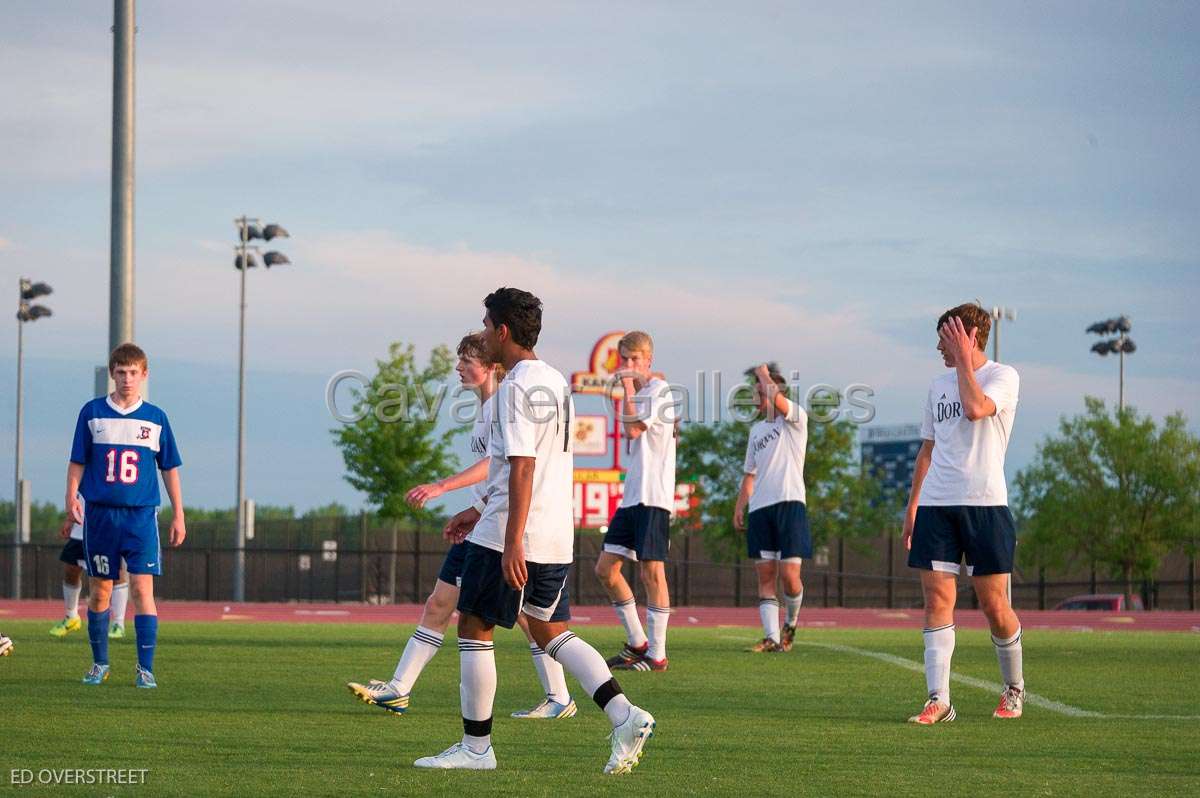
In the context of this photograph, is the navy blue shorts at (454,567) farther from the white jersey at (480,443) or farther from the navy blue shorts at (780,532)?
the navy blue shorts at (780,532)

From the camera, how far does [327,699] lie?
841cm

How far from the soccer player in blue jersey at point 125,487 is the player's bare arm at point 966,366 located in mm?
4654

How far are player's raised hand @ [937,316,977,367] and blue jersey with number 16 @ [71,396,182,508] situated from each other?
15.7 feet

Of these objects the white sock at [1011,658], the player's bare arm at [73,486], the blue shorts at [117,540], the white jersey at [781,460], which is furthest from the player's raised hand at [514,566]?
the white jersey at [781,460]

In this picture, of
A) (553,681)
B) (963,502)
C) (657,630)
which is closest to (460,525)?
(553,681)

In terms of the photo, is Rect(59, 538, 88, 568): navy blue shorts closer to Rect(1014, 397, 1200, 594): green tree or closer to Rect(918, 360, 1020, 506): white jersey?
Rect(918, 360, 1020, 506): white jersey

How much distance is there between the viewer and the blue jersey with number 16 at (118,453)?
895cm

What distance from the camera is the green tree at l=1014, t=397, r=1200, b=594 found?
145 feet

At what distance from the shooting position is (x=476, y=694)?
228 inches

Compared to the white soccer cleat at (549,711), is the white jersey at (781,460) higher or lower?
higher

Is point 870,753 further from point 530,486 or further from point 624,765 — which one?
point 530,486

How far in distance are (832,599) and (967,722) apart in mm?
35212

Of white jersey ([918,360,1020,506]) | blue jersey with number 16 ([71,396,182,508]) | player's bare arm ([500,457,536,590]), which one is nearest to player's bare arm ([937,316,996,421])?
white jersey ([918,360,1020,506])

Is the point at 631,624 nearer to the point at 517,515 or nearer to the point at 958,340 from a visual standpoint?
the point at 958,340
